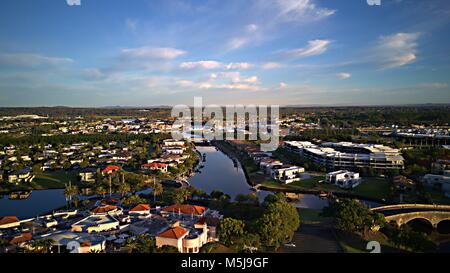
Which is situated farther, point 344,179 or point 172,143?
point 172,143

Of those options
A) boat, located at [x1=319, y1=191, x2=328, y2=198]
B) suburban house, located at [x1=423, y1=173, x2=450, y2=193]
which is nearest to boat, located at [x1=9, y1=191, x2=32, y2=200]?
boat, located at [x1=319, y1=191, x2=328, y2=198]

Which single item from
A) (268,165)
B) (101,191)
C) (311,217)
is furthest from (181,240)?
(268,165)

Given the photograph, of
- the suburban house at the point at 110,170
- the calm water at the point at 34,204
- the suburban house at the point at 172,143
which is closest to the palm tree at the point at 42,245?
the calm water at the point at 34,204

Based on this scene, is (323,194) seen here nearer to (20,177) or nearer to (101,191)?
(101,191)

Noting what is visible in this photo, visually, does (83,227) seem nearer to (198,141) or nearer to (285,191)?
(285,191)

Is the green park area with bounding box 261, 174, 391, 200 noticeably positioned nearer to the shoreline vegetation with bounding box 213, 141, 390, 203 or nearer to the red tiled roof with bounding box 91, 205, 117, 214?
the shoreline vegetation with bounding box 213, 141, 390, 203

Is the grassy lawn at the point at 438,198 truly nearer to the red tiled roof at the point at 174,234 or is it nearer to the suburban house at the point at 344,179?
the suburban house at the point at 344,179
